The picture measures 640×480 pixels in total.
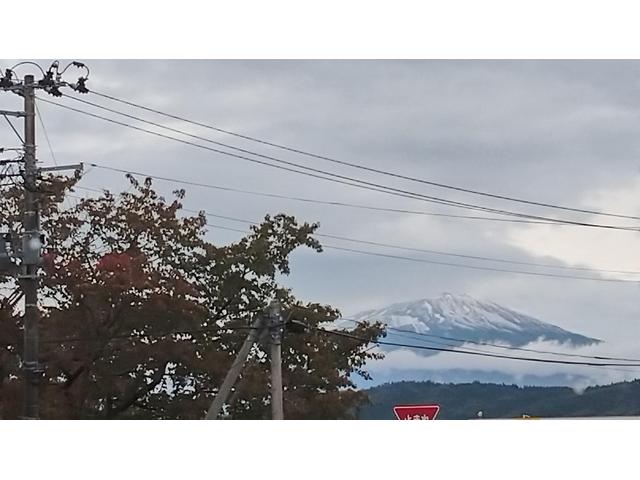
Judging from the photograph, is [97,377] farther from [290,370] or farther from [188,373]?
[290,370]

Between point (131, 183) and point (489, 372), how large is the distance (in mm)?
2366

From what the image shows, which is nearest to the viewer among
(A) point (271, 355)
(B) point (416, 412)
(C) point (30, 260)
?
(B) point (416, 412)

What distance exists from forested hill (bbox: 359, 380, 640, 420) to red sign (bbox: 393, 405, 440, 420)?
0.03 metres

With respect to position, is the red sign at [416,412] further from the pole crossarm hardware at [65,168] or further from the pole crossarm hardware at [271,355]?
the pole crossarm hardware at [65,168]

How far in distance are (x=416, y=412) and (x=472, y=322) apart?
0.60m

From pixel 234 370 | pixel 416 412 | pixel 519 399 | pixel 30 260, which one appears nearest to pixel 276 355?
pixel 234 370

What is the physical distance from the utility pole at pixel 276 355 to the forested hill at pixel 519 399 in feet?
1.85

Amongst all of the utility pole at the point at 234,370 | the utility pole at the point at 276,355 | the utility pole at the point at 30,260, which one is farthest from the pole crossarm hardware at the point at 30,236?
the utility pole at the point at 276,355

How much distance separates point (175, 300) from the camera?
7.00m

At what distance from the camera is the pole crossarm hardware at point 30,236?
6922 millimetres

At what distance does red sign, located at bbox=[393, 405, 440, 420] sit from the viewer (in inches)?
261

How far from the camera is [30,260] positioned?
703 cm

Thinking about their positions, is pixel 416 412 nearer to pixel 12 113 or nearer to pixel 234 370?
pixel 234 370

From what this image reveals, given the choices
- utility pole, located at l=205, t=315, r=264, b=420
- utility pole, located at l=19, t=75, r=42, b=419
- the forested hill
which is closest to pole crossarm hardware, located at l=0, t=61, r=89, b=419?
utility pole, located at l=19, t=75, r=42, b=419
